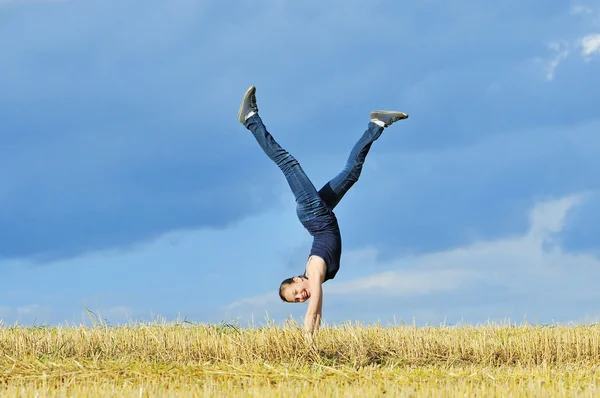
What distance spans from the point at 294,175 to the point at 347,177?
2.25 feet

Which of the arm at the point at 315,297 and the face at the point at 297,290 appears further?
the face at the point at 297,290

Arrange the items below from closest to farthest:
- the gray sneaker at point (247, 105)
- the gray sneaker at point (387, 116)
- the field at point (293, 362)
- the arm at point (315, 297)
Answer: the field at point (293, 362) → the arm at point (315, 297) → the gray sneaker at point (247, 105) → the gray sneaker at point (387, 116)

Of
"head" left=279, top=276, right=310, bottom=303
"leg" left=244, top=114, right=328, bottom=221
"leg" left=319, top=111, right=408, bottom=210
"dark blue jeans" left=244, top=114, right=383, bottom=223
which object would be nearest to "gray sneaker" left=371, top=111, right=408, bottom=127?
"leg" left=319, top=111, right=408, bottom=210

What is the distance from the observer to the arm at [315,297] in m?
8.62

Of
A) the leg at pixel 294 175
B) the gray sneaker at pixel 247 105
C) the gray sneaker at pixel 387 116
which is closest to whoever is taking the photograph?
the leg at pixel 294 175

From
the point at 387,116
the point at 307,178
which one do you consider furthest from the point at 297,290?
the point at 387,116

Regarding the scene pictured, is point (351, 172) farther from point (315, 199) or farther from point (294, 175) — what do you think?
point (294, 175)

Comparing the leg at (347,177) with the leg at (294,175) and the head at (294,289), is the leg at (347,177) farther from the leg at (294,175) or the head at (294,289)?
the head at (294,289)

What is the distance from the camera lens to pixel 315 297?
8617 millimetres

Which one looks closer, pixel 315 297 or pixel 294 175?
pixel 315 297

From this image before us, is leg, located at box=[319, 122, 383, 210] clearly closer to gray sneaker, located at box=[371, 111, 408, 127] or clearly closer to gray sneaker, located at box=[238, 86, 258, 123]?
gray sneaker, located at box=[371, 111, 408, 127]

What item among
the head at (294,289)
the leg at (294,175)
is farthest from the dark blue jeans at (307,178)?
the head at (294,289)

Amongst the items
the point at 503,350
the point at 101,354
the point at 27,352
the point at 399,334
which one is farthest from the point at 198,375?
the point at 503,350

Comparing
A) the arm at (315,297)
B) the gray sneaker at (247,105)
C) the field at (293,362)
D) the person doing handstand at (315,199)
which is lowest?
the field at (293,362)
